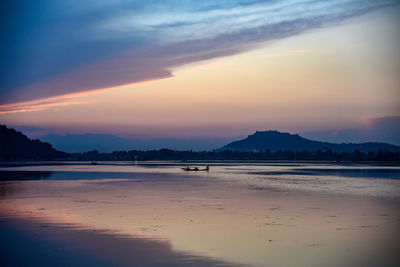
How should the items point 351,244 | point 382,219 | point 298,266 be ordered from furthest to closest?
point 382,219, point 351,244, point 298,266

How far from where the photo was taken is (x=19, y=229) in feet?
61.9

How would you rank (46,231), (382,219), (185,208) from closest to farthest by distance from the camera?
(46,231)
(382,219)
(185,208)

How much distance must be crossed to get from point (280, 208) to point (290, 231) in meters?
7.79

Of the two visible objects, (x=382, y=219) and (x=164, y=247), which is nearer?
(x=164, y=247)

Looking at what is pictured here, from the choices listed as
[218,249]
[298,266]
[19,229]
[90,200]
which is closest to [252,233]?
[218,249]

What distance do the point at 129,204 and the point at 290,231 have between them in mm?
12317

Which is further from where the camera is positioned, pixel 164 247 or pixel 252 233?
pixel 252 233

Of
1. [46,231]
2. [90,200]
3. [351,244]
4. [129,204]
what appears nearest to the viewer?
[351,244]

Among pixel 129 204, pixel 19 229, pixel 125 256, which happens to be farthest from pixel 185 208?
pixel 125 256

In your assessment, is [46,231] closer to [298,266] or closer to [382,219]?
[298,266]

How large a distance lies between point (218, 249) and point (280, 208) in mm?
11872

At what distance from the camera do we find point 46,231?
1836 cm

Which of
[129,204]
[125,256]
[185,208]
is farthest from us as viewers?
[129,204]

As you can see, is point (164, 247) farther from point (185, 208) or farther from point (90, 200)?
point (90, 200)
